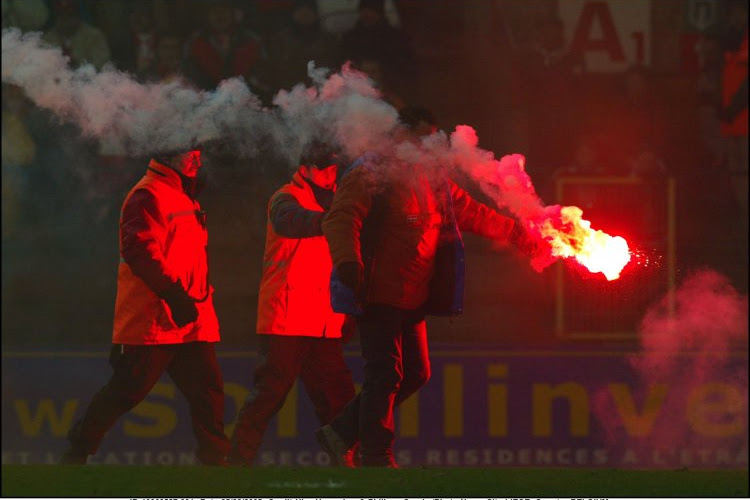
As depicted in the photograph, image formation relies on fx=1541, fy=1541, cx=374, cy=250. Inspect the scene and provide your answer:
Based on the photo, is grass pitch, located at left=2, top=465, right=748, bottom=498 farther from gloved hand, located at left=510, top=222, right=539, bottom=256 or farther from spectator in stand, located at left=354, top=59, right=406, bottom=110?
spectator in stand, located at left=354, top=59, right=406, bottom=110

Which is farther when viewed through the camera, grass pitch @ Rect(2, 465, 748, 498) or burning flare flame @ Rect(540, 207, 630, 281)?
burning flare flame @ Rect(540, 207, 630, 281)

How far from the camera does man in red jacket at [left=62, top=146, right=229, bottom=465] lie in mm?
7863

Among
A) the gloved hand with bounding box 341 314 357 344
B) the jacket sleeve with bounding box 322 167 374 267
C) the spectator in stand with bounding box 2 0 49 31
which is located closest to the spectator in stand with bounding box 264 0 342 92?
the spectator in stand with bounding box 2 0 49 31

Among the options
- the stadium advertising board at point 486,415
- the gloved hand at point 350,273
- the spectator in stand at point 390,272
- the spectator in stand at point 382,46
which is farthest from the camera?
the spectator in stand at point 382,46

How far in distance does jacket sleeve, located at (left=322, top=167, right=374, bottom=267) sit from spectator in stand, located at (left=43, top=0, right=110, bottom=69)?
3.98 m

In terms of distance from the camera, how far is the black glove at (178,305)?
7868 millimetres

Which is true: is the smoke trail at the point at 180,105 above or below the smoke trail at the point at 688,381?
above

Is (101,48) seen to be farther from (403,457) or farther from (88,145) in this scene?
(403,457)

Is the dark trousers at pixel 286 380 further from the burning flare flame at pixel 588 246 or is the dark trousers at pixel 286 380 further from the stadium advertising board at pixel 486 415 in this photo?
the stadium advertising board at pixel 486 415

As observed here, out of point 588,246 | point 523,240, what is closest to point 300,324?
point 523,240

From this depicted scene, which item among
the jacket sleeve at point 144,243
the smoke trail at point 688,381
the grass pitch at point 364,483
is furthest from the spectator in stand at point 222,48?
the grass pitch at point 364,483

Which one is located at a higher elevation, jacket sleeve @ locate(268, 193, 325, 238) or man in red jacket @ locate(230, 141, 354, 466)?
jacket sleeve @ locate(268, 193, 325, 238)

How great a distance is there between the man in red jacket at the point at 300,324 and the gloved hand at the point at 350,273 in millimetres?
915

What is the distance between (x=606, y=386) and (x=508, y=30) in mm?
2903
